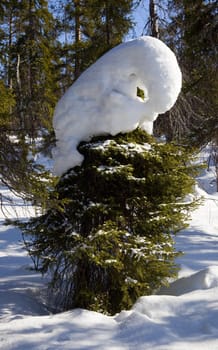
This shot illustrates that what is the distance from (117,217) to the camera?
14.7 feet

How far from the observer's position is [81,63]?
1197cm

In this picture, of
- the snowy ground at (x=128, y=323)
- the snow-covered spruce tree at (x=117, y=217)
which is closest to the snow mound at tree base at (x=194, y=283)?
the snowy ground at (x=128, y=323)

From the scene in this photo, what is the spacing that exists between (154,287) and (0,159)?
2.59m

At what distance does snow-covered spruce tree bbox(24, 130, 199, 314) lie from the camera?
14.5 ft

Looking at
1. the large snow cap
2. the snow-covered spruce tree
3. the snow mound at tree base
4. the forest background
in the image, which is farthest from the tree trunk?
the snow mound at tree base

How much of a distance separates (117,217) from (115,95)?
1.46 meters

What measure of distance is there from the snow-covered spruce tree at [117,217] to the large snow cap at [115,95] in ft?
0.55

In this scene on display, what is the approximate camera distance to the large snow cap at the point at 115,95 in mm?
4664

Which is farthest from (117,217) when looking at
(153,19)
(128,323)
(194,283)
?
(153,19)

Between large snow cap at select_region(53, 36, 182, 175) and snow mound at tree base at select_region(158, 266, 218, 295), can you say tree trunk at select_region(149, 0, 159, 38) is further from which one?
snow mound at tree base at select_region(158, 266, 218, 295)

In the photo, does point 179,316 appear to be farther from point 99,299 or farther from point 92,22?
point 92,22

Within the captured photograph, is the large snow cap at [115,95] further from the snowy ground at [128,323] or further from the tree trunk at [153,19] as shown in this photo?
the tree trunk at [153,19]

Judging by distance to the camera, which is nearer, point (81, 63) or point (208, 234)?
point (208, 234)

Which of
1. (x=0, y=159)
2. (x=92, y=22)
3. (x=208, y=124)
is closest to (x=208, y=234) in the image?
(x=208, y=124)
